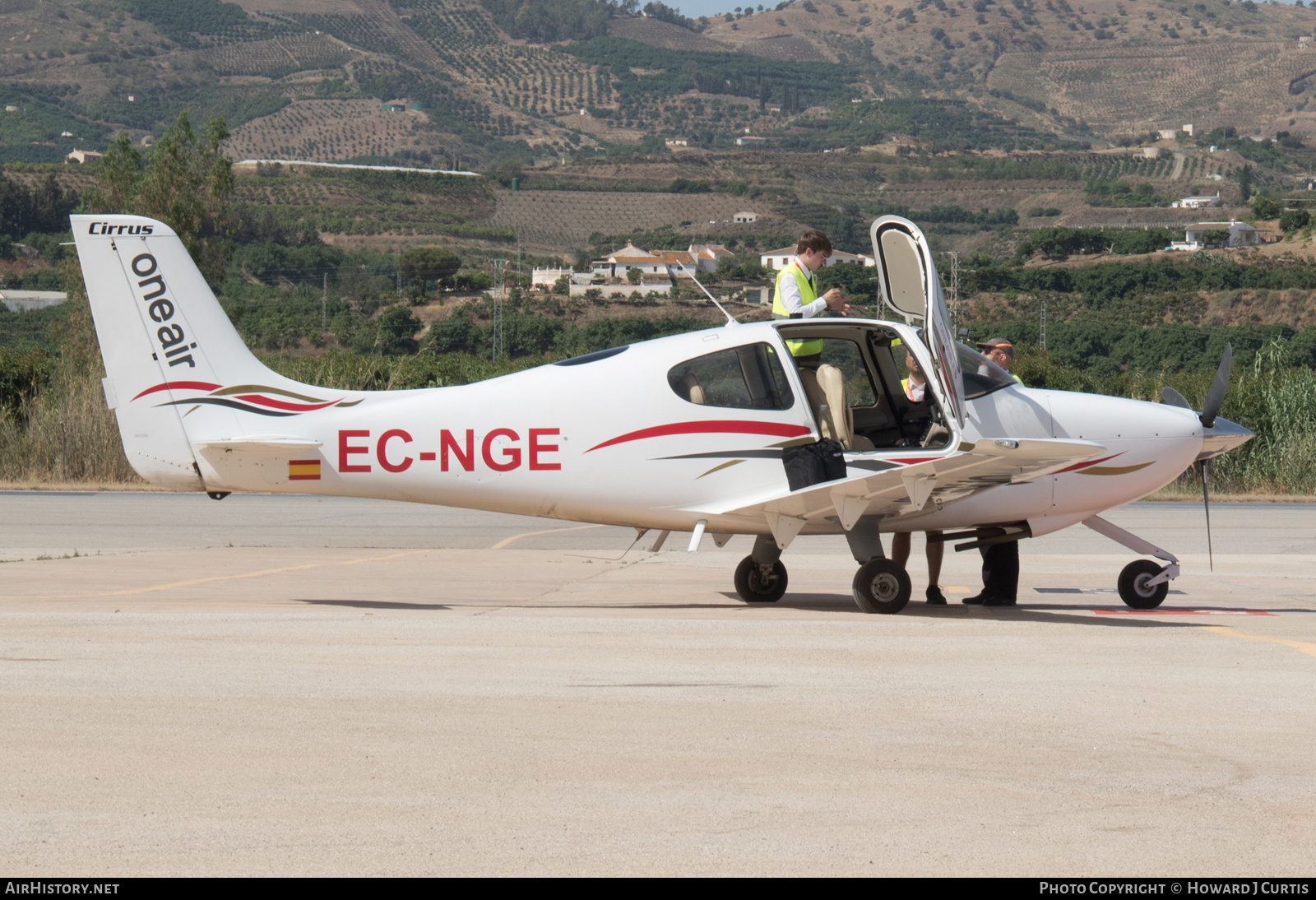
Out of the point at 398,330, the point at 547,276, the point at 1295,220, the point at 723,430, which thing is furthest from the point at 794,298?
the point at 1295,220

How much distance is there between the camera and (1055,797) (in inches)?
180

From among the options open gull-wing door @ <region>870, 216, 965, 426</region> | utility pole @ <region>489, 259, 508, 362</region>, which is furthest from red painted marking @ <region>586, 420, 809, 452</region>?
utility pole @ <region>489, 259, 508, 362</region>

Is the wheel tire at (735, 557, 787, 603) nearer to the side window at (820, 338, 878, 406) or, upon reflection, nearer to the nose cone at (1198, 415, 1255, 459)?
the side window at (820, 338, 878, 406)

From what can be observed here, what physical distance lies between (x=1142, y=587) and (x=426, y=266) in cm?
14087

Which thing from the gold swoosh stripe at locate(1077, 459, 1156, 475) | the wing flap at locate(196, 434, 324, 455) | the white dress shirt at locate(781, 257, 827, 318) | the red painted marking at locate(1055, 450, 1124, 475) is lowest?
the gold swoosh stripe at locate(1077, 459, 1156, 475)

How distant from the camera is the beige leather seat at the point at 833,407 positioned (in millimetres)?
9422

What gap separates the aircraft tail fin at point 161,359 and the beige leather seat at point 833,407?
3.52 metres

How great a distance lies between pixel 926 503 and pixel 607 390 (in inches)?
93.6

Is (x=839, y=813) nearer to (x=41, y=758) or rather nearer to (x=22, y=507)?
(x=41, y=758)

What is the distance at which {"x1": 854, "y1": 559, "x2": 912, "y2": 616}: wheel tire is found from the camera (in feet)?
30.3

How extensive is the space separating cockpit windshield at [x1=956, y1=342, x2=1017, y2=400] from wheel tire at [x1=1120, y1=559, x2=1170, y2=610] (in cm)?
174

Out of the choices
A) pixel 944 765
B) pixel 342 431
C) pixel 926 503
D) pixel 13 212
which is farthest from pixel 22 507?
pixel 13 212

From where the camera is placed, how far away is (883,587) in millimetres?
9266

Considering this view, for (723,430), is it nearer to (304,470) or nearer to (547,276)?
(304,470)
